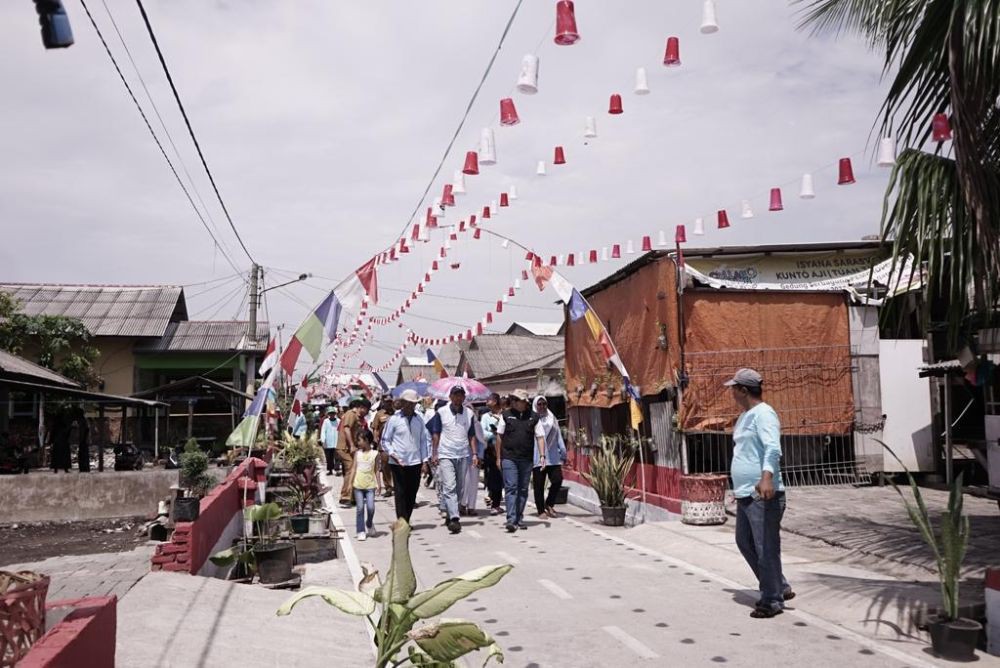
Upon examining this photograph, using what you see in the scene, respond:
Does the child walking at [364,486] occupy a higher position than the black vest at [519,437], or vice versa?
the black vest at [519,437]

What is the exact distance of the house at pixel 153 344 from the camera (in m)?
31.3

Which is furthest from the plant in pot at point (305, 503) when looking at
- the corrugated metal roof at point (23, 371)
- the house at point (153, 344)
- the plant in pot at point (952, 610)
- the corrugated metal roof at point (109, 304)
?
the corrugated metal roof at point (109, 304)

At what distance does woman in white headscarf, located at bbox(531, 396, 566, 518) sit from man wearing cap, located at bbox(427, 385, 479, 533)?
1084mm

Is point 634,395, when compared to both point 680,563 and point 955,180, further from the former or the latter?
point 955,180

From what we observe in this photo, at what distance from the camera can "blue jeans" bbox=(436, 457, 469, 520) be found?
11445 millimetres

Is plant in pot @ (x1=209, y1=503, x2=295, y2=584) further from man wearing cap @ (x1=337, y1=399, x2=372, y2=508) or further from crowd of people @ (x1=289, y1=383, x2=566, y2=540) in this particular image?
man wearing cap @ (x1=337, y1=399, x2=372, y2=508)

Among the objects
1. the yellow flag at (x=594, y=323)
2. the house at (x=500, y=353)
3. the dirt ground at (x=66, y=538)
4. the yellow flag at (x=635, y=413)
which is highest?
the house at (x=500, y=353)

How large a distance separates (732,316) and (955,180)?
19.0 ft

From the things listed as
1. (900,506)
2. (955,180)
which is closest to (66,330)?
(900,506)

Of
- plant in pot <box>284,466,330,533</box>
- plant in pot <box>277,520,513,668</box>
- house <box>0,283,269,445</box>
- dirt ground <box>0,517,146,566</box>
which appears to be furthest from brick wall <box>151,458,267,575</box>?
house <box>0,283,269,445</box>

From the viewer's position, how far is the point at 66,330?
1077 inches

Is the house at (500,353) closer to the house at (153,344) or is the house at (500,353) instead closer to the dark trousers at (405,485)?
the house at (153,344)

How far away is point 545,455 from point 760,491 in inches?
262

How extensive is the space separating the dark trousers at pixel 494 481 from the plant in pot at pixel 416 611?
10249mm
